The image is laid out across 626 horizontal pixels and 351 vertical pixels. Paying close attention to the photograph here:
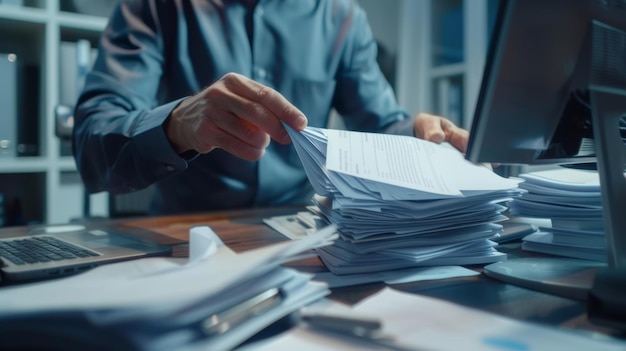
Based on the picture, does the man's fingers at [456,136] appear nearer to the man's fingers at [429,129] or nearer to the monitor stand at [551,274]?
the man's fingers at [429,129]

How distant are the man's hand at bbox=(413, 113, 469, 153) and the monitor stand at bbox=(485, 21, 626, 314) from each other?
0.30 meters

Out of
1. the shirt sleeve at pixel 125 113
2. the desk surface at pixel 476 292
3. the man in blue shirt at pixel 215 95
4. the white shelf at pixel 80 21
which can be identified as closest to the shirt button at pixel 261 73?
the man in blue shirt at pixel 215 95

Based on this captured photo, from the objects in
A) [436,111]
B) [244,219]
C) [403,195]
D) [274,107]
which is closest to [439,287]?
[403,195]

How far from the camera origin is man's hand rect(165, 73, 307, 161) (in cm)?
59

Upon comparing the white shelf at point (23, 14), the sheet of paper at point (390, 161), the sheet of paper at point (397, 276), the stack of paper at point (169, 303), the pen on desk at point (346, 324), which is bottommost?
the sheet of paper at point (397, 276)

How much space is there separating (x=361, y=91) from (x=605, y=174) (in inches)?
38.2

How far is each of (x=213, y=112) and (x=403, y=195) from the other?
0.89 feet

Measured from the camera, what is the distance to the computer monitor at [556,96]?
1.53 ft

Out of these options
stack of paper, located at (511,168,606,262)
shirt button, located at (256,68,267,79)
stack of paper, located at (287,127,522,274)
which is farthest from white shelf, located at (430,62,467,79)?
stack of paper, located at (287,127,522,274)

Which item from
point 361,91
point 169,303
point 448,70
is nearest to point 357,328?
point 169,303

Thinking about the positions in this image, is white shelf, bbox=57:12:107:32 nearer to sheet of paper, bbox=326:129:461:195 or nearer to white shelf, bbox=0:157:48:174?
white shelf, bbox=0:157:48:174

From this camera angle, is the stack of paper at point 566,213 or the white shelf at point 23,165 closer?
the stack of paper at point 566,213

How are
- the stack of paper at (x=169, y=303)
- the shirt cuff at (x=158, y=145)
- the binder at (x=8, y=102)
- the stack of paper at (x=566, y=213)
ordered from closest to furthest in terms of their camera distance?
the stack of paper at (x=169, y=303) → the stack of paper at (x=566, y=213) → the shirt cuff at (x=158, y=145) → the binder at (x=8, y=102)

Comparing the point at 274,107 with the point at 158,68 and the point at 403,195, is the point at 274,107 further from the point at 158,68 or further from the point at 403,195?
the point at 158,68
